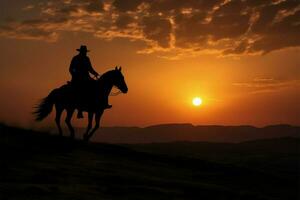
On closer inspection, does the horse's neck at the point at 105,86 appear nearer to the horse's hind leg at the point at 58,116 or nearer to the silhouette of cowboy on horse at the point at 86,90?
the silhouette of cowboy on horse at the point at 86,90

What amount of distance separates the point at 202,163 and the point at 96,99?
4.84m

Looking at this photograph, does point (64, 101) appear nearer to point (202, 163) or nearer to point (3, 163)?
point (202, 163)

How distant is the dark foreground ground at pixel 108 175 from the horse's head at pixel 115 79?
249 cm

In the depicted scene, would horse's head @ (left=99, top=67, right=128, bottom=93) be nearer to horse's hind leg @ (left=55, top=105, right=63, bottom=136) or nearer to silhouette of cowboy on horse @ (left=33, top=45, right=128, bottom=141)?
silhouette of cowboy on horse @ (left=33, top=45, right=128, bottom=141)

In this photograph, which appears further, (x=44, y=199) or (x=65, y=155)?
(x=65, y=155)

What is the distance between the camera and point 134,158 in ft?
56.4

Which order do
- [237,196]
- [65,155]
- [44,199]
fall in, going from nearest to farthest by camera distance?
[44,199] → [237,196] → [65,155]

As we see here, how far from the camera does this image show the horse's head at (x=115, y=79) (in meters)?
19.1

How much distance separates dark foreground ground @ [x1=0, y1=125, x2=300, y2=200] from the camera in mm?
9500

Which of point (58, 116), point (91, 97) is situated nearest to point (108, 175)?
point (91, 97)

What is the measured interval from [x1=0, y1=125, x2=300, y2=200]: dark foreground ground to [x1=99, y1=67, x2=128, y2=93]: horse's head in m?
2.49

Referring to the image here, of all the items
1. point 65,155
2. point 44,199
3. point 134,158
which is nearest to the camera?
point 44,199

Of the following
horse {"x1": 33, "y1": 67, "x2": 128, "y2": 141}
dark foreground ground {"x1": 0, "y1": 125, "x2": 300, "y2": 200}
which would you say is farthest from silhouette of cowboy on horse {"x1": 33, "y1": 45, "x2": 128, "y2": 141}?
dark foreground ground {"x1": 0, "y1": 125, "x2": 300, "y2": 200}

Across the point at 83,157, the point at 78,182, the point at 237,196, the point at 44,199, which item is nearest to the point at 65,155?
the point at 83,157
